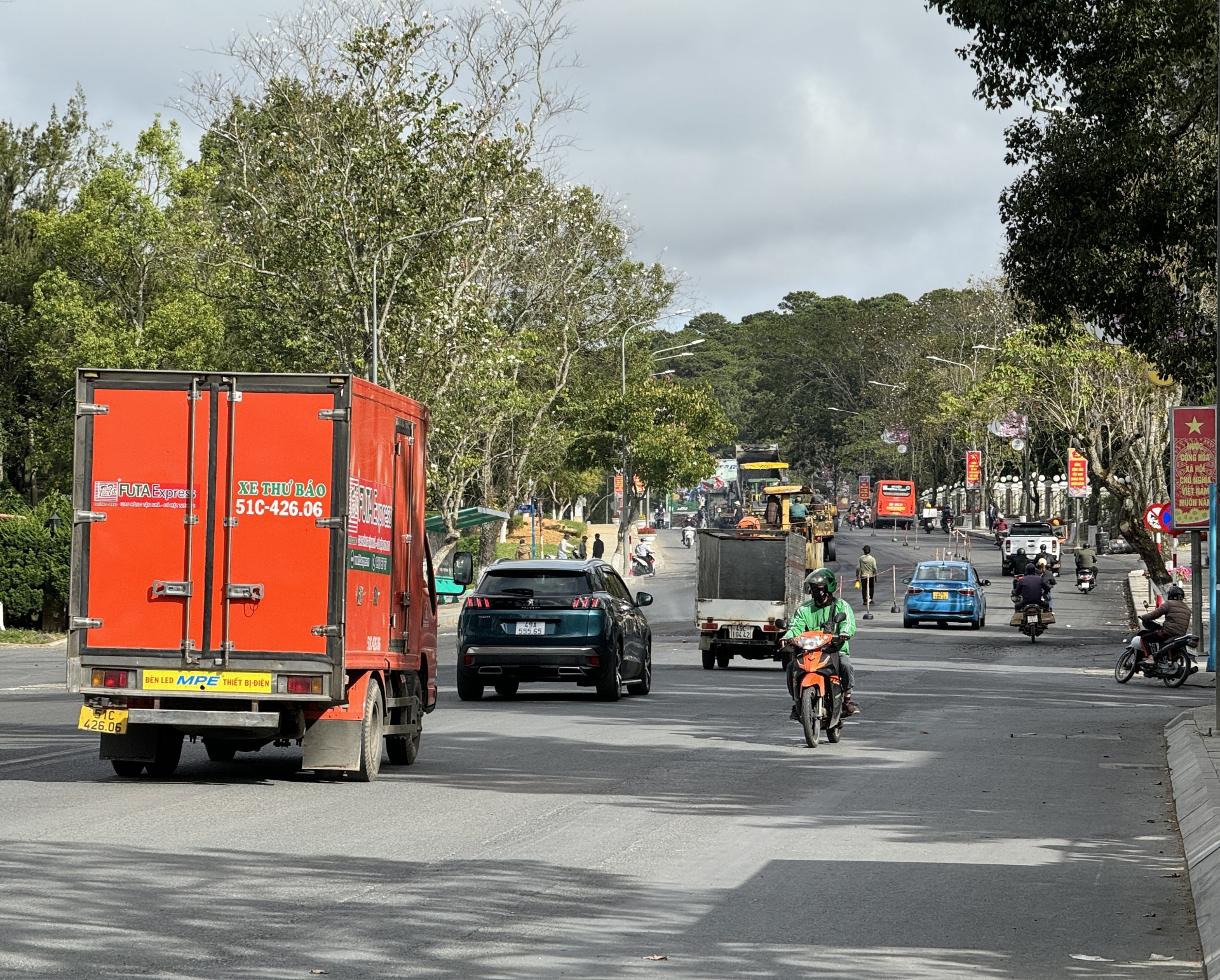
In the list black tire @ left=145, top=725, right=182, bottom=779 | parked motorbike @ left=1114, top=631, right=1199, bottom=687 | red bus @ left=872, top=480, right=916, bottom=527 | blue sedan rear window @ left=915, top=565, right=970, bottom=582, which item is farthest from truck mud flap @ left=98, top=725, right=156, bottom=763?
red bus @ left=872, top=480, right=916, bottom=527

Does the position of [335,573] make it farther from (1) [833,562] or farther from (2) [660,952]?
(1) [833,562]

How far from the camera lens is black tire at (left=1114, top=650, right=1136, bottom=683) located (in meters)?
27.9

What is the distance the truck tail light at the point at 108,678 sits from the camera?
12562 mm

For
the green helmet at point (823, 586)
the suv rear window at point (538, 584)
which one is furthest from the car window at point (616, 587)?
the green helmet at point (823, 586)

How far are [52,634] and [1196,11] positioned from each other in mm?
27749

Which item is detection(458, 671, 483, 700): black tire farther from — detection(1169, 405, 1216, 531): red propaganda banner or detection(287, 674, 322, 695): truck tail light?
detection(1169, 405, 1216, 531): red propaganda banner

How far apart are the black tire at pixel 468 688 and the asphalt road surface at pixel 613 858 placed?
289 cm

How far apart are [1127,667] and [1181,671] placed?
0.89 metres

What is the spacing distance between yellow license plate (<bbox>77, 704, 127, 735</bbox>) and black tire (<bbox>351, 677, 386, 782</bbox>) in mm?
1729

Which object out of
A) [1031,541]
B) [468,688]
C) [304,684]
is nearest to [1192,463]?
[468,688]

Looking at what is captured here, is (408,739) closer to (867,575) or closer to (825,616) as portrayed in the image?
(825,616)

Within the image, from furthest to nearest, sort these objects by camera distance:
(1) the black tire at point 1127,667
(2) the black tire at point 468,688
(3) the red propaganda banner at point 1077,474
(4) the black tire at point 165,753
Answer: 1. (3) the red propaganda banner at point 1077,474
2. (1) the black tire at point 1127,667
3. (2) the black tire at point 468,688
4. (4) the black tire at point 165,753

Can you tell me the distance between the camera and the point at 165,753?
1363cm

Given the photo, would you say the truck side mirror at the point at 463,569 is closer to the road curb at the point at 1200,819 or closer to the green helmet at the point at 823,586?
the green helmet at the point at 823,586
